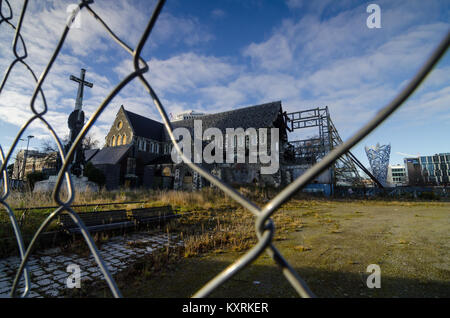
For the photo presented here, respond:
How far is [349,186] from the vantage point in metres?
21.6

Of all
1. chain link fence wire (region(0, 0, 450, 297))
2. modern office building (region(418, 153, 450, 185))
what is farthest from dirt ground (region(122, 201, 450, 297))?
modern office building (region(418, 153, 450, 185))

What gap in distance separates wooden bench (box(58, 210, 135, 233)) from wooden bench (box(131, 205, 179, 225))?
25 centimetres

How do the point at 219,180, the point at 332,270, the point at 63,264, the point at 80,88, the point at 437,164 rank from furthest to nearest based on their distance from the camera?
the point at 437,164, the point at 80,88, the point at 63,264, the point at 332,270, the point at 219,180

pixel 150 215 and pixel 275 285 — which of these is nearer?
pixel 275 285

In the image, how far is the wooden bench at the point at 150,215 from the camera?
704cm

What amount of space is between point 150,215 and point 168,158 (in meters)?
19.5

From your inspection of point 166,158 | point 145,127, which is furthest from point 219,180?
point 145,127

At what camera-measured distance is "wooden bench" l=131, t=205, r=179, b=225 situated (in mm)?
7043

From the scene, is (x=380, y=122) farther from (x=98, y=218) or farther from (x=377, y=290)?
(x=98, y=218)

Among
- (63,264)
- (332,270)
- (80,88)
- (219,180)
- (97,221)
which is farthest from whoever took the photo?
(80,88)

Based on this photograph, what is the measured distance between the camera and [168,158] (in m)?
26.7

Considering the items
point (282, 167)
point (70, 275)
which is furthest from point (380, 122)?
point (282, 167)

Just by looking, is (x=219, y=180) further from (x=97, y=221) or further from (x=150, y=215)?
(x=150, y=215)
